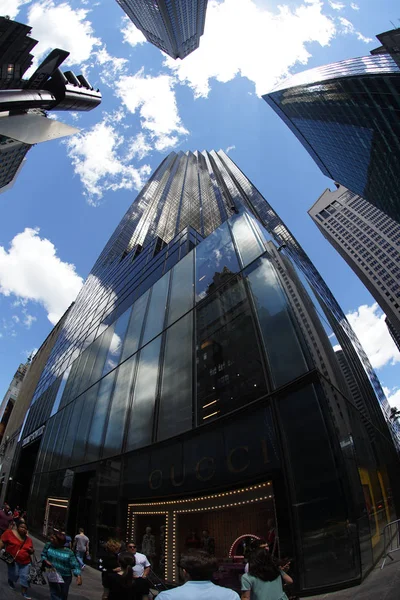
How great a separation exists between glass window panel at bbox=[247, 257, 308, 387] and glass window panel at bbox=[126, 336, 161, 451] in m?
5.17

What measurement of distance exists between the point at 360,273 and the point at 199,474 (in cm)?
14621

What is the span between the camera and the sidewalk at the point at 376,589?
4512mm

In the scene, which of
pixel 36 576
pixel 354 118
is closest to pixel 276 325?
pixel 36 576

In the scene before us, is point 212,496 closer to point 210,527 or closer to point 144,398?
point 210,527

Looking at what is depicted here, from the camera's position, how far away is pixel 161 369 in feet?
37.6

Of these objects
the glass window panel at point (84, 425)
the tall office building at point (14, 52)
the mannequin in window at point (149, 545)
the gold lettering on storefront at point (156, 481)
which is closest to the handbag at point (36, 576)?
the mannequin in window at point (149, 545)

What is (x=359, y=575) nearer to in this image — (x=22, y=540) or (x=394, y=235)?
(x=22, y=540)

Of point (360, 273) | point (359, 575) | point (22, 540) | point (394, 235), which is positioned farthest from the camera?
point (360, 273)

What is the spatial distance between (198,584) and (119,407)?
11.3 m

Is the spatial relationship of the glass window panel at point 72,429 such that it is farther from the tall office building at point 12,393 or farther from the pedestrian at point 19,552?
the tall office building at point 12,393

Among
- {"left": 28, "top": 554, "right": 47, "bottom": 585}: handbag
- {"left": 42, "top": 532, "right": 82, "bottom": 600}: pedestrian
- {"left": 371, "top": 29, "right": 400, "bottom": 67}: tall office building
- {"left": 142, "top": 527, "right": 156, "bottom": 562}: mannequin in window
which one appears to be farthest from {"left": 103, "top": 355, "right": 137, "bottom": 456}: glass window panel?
{"left": 371, "top": 29, "right": 400, "bottom": 67}: tall office building

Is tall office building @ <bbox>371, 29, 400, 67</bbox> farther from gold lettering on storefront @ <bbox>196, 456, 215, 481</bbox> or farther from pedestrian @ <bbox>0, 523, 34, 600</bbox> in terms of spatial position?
pedestrian @ <bbox>0, 523, 34, 600</bbox>

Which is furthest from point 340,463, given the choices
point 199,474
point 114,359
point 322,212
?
point 322,212

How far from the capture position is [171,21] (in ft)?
356
